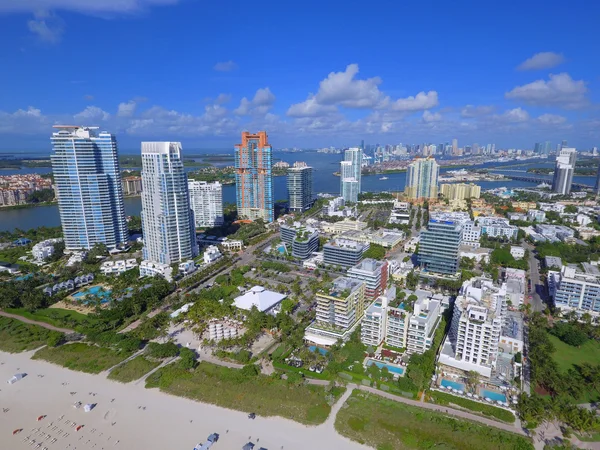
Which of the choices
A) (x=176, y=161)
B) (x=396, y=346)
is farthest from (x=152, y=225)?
(x=396, y=346)

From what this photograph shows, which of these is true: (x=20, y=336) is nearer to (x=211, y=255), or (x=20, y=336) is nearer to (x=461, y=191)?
(x=211, y=255)

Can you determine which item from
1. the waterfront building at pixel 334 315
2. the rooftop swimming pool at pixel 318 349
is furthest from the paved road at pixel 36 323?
the waterfront building at pixel 334 315

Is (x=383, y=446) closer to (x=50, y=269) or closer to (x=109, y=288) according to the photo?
(x=109, y=288)

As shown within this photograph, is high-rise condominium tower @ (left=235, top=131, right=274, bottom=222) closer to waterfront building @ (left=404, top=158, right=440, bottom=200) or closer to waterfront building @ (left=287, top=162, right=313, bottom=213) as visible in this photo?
waterfront building @ (left=287, top=162, right=313, bottom=213)

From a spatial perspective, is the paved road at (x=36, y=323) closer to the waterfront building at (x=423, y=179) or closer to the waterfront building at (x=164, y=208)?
the waterfront building at (x=164, y=208)

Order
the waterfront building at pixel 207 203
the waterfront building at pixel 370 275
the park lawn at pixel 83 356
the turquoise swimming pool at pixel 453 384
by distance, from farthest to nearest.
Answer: the waterfront building at pixel 207 203
the waterfront building at pixel 370 275
the park lawn at pixel 83 356
the turquoise swimming pool at pixel 453 384

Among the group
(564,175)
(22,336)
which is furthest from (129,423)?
(564,175)
